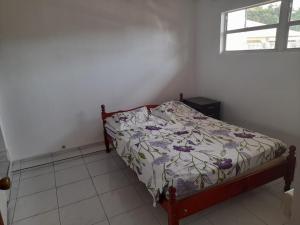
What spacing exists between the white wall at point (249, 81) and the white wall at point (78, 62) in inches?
18.1

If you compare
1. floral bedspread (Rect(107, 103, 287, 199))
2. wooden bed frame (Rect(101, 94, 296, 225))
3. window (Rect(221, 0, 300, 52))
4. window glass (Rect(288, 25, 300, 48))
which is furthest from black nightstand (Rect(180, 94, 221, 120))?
wooden bed frame (Rect(101, 94, 296, 225))

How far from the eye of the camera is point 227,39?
3438 millimetres

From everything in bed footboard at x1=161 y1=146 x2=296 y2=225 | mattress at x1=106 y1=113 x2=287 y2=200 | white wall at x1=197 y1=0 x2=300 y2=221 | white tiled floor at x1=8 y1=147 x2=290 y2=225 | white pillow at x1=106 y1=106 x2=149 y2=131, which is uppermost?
white wall at x1=197 y1=0 x2=300 y2=221

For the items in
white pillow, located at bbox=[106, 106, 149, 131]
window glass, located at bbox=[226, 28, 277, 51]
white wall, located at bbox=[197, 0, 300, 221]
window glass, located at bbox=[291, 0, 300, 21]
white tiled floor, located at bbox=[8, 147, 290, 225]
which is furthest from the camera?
white pillow, located at bbox=[106, 106, 149, 131]

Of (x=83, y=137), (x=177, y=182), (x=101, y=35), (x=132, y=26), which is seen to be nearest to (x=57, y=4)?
(x=101, y=35)

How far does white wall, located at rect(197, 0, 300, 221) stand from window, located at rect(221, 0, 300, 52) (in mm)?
121

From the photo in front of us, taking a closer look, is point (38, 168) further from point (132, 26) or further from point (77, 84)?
point (132, 26)

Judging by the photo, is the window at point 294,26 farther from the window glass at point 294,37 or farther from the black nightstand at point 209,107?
the black nightstand at point 209,107

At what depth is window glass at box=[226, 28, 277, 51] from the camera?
2.75 m

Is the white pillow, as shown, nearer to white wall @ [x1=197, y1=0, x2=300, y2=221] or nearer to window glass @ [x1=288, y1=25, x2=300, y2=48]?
white wall @ [x1=197, y1=0, x2=300, y2=221]

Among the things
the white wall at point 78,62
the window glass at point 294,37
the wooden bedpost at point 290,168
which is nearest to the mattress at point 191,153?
the wooden bedpost at point 290,168

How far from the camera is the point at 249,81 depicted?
3061 mm

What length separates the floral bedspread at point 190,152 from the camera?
178 centimetres

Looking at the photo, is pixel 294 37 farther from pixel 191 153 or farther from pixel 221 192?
pixel 221 192
